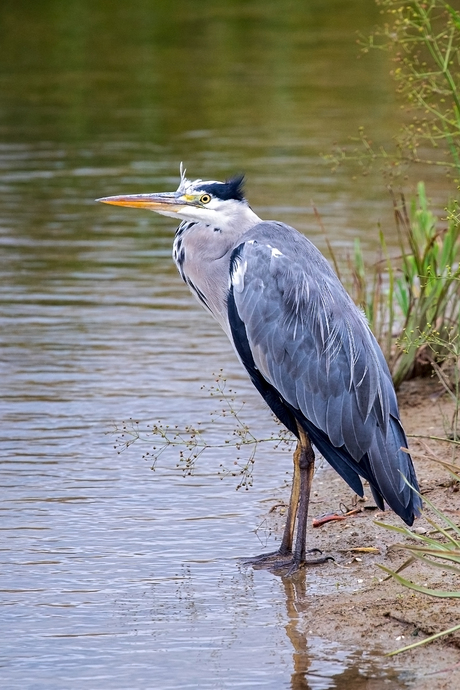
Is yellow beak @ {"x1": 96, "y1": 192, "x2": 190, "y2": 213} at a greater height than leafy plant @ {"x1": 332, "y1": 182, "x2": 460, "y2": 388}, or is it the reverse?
yellow beak @ {"x1": 96, "y1": 192, "x2": 190, "y2": 213}

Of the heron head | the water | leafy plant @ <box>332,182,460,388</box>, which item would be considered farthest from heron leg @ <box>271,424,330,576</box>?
leafy plant @ <box>332,182,460,388</box>

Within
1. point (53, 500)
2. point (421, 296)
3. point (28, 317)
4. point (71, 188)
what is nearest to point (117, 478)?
point (53, 500)

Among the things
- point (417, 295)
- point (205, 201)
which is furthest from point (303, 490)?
point (417, 295)

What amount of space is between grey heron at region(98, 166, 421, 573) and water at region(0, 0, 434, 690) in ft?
1.55

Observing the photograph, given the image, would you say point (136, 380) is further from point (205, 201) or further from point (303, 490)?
point (303, 490)

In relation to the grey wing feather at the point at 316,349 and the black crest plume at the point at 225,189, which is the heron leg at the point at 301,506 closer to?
the grey wing feather at the point at 316,349

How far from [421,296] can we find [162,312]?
110 inches

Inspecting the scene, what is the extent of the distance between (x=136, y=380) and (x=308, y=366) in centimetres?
263

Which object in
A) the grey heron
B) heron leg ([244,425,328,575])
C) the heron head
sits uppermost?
the heron head

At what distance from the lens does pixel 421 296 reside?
6867 mm

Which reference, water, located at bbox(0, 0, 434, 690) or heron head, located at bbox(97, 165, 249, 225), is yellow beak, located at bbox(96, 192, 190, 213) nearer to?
heron head, located at bbox(97, 165, 249, 225)

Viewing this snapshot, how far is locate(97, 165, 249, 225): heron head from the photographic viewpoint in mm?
5539

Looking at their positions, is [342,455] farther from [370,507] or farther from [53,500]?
[53,500]

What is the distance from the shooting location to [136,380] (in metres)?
7.79
